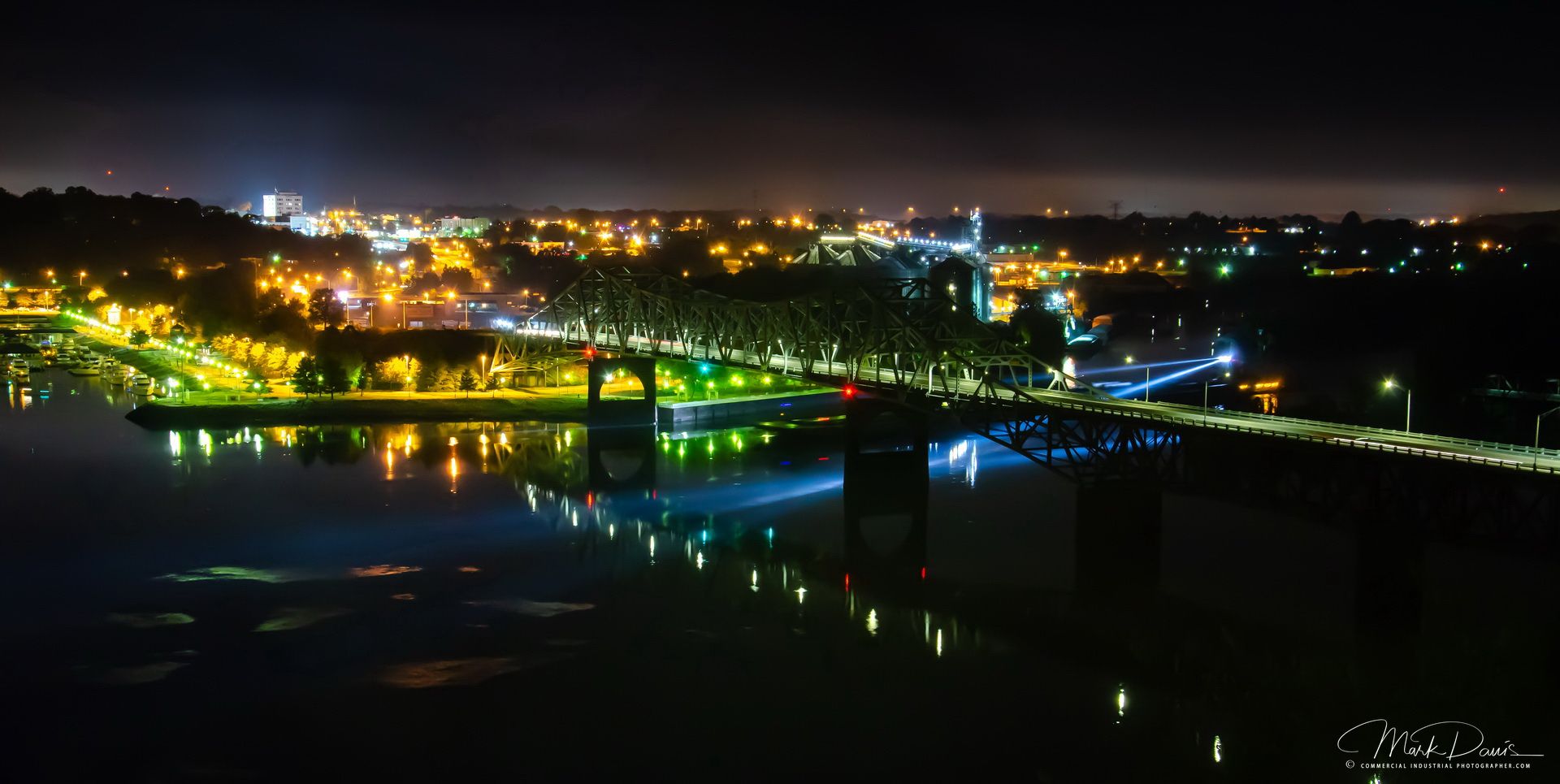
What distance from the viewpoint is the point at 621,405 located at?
51.7m

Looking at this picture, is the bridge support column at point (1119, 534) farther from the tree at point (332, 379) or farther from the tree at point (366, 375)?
the tree at point (366, 375)

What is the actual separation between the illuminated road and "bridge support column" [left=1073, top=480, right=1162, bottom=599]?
→ 1751 mm

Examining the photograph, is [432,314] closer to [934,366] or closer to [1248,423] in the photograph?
[934,366]

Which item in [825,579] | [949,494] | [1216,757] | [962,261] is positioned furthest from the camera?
[962,261]

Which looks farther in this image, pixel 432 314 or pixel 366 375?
pixel 432 314

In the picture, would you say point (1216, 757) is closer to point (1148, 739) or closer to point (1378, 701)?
point (1148, 739)

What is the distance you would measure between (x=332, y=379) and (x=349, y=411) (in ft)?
11.8

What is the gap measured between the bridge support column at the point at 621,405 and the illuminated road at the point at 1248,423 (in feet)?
38.7

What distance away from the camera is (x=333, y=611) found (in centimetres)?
2414

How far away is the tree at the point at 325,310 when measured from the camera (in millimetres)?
73188

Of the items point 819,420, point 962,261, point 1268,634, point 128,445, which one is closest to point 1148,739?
point 1268,634

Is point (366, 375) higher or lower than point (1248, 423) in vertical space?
lower

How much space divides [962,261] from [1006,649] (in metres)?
57.5

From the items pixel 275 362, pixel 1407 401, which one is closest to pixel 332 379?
pixel 275 362
